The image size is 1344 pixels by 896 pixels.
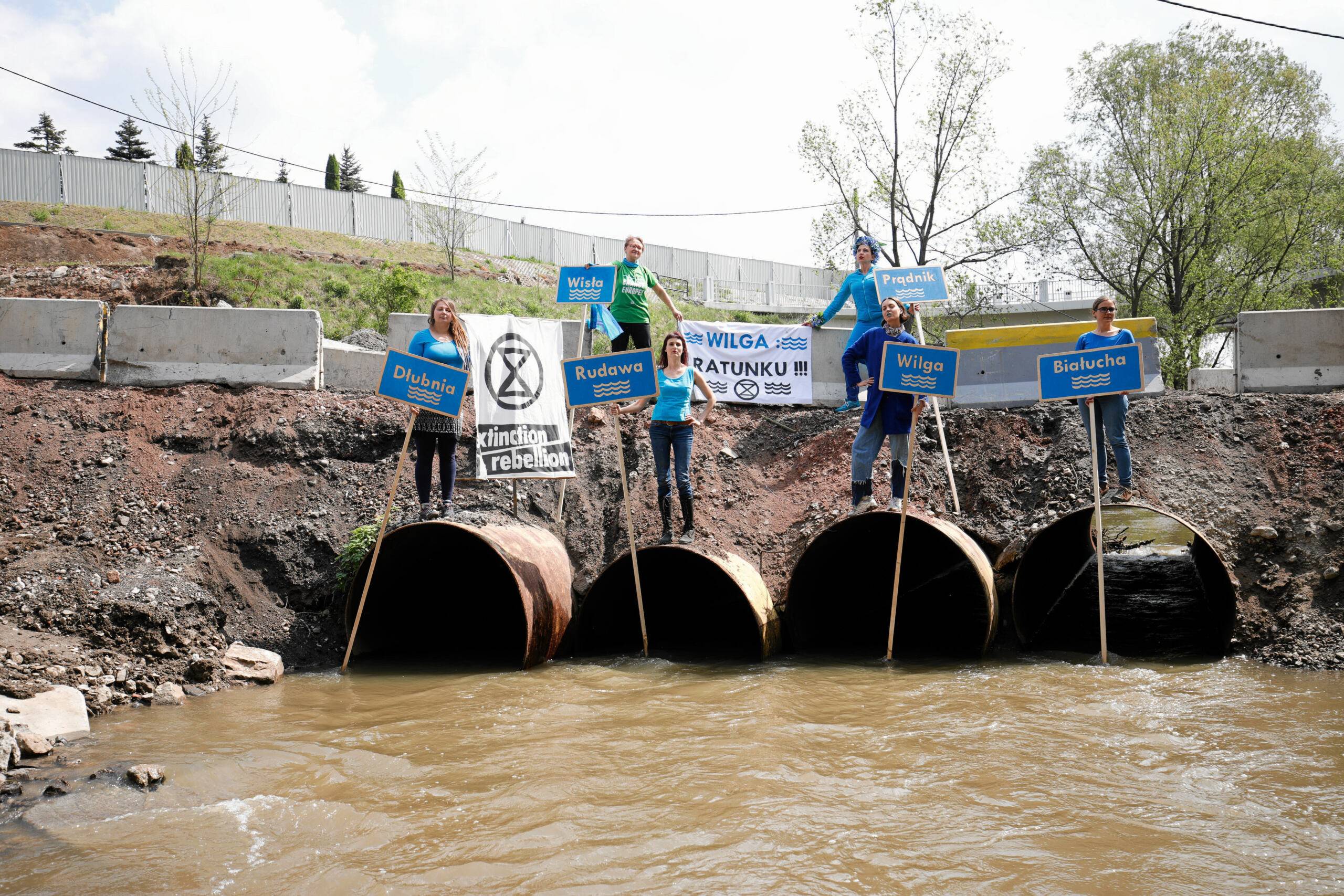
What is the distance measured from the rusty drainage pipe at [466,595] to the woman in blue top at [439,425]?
35cm

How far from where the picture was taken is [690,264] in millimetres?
45000

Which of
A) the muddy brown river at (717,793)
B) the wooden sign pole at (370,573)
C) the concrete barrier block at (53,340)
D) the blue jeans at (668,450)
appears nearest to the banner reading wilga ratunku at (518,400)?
the wooden sign pole at (370,573)

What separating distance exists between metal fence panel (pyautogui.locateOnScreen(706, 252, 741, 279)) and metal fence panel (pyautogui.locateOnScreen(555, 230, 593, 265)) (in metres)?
6.17

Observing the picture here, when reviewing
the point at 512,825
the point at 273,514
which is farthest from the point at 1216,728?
the point at 273,514

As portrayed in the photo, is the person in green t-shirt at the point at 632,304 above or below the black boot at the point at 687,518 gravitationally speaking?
above

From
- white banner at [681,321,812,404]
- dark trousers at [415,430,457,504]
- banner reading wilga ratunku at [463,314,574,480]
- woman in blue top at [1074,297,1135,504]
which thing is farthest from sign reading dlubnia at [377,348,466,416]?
woman in blue top at [1074,297,1135,504]

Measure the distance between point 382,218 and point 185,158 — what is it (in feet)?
66.1

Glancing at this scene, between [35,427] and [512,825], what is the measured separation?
8556mm

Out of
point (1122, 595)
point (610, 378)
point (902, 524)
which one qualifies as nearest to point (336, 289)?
point (610, 378)

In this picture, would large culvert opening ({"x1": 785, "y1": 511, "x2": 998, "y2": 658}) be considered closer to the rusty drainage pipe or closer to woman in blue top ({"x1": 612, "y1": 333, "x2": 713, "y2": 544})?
woman in blue top ({"x1": 612, "y1": 333, "x2": 713, "y2": 544})

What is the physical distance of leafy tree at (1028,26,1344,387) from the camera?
2294 centimetres

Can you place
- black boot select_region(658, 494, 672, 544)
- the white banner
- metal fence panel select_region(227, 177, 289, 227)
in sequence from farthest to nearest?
metal fence panel select_region(227, 177, 289, 227), the white banner, black boot select_region(658, 494, 672, 544)

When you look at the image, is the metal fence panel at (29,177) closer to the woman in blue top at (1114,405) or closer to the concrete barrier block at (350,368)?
the concrete barrier block at (350,368)

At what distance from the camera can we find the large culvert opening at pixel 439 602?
8.97 meters
